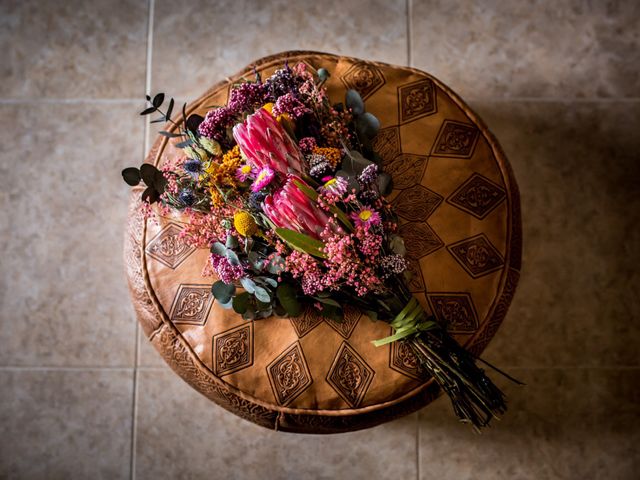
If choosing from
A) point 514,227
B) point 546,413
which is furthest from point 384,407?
point 546,413

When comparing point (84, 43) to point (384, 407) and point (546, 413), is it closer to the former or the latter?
point (384, 407)

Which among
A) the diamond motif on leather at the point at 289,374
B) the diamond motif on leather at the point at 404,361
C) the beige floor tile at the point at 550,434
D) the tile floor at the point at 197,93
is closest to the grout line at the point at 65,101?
the tile floor at the point at 197,93

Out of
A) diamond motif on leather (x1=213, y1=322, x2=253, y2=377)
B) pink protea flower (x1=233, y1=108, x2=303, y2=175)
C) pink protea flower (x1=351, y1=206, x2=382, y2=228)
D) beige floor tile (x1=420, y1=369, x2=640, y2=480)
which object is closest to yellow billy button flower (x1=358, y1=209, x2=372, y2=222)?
pink protea flower (x1=351, y1=206, x2=382, y2=228)

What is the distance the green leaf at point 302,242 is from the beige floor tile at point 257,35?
90 centimetres

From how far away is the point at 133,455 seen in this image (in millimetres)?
1494

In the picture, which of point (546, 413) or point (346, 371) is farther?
point (546, 413)

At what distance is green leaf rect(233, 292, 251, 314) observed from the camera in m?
0.92

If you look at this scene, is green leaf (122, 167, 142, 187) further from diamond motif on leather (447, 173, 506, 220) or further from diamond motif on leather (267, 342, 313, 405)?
diamond motif on leather (447, 173, 506, 220)

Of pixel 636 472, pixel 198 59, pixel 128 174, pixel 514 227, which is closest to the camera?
pixel 128 174

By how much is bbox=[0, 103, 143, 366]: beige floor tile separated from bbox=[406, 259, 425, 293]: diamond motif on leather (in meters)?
0.89

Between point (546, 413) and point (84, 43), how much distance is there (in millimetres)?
1679

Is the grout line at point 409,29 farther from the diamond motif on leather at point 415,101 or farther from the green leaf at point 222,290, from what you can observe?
the green leaf at point 222,290

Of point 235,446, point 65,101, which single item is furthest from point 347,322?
point 65,101

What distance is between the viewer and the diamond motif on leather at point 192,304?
3.35 feet
